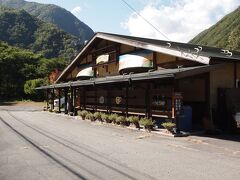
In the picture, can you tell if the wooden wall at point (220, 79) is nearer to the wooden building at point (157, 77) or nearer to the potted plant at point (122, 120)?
the wooden building at point (157, 77)

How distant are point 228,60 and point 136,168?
9817mm

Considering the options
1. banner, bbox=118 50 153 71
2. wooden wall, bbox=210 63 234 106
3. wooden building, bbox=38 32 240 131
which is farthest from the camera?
banner, bbox=118 50 153 71

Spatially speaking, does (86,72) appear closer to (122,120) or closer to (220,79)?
(122,120)

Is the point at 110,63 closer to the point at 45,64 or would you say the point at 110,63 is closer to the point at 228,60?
the point at 228,60

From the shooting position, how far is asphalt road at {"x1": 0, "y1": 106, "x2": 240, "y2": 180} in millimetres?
7562

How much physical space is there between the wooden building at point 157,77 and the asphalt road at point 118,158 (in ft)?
10.1

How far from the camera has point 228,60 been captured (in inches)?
639

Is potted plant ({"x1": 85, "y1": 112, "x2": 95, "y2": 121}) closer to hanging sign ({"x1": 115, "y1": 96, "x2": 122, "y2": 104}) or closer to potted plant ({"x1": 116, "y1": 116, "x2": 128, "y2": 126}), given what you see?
hanging sign ({"x1": 115, "y1": 96, "x2": 122, "y2": 104})

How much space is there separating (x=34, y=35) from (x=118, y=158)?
4508 inches

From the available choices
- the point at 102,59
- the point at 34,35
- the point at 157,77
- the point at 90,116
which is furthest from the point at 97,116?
the point at 34,35

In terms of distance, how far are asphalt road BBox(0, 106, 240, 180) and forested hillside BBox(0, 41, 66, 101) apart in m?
46.3

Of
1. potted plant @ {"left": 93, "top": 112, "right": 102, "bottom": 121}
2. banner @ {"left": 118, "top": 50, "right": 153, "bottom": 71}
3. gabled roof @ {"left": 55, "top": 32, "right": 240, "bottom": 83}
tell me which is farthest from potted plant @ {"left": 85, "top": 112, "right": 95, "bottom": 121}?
gabled roof @ {"left": 55, "top": 32, "right": 240, "bottom": 83}

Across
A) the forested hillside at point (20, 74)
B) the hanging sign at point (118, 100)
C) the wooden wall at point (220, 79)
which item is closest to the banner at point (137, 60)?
the hanging sign at point (118, 100)

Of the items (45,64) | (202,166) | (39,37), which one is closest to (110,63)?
(202,166)
